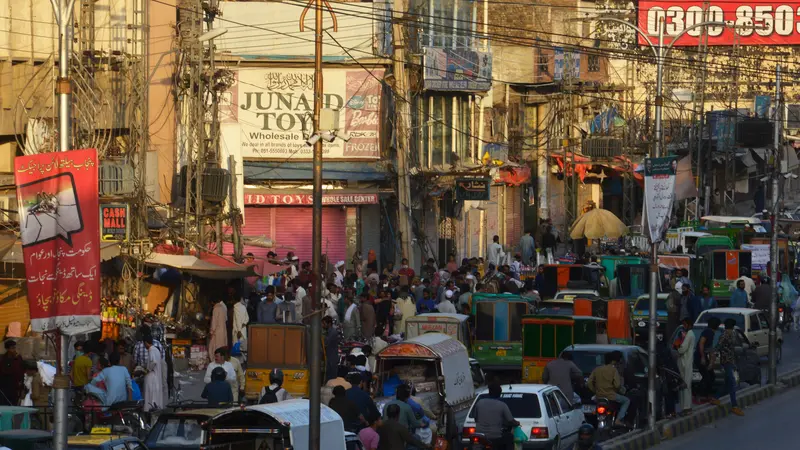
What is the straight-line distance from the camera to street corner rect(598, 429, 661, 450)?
1961 centimetres

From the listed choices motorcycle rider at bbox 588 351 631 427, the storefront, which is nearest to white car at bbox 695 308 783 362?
motorcycle rider at bbox 588 351 631 427

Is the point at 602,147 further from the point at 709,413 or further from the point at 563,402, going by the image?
the point at 563,402

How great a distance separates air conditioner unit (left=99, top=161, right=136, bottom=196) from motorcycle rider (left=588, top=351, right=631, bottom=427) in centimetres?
1059

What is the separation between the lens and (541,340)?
24.6 meters

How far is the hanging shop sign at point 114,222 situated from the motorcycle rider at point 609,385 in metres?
9.90

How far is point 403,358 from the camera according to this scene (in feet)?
69.9

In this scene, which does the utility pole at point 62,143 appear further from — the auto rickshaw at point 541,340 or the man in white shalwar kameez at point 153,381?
the auto rickshaw at point 541,340

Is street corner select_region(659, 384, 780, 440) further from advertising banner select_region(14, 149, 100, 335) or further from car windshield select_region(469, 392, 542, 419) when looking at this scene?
advertising banner select_region(14, 149, 100, 335)

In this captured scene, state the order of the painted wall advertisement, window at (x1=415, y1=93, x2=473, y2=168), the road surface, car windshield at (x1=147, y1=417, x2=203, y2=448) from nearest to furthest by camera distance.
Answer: car windshield at (x1=147, y1=417, x2=203, y2=448), the road surface, the painted wall advertisement, window at (x1=415, y1=93, x2=473, y2=168)

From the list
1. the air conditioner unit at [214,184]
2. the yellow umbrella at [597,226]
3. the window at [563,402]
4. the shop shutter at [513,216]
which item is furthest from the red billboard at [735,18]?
the window at [563,402]

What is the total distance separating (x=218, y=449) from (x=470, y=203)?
107ft

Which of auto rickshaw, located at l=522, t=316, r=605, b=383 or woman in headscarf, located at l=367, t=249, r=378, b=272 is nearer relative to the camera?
auto rickshaw, located at l=522, t=316, r=605, b=383

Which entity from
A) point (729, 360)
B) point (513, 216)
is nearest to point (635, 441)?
point (729, 360)

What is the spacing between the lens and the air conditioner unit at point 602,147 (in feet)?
178
